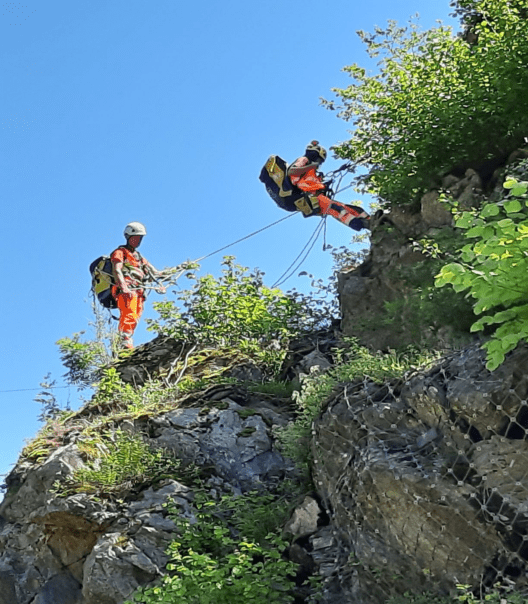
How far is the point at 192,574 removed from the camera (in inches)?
276

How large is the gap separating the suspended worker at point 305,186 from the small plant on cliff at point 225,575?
6561 mm

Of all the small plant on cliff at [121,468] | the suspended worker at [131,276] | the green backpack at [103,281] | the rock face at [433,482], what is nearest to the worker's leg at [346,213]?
the suspended worker at [131,276]

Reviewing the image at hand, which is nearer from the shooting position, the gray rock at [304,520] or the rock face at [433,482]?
the rock face at [433,482]

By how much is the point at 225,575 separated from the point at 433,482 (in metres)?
1.79

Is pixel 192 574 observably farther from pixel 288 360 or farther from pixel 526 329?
pixel 288 360

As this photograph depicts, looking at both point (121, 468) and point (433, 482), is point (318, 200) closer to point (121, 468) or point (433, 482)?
point (121, 468)

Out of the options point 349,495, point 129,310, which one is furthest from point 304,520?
point 129,310

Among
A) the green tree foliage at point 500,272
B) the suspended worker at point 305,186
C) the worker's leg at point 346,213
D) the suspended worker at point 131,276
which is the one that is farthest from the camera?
the suspended worker at point 131,276

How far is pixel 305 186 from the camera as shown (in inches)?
542

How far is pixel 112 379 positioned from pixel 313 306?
2600 millimetres

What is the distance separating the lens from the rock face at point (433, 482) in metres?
6.20

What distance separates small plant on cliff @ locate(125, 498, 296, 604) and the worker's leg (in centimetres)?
619

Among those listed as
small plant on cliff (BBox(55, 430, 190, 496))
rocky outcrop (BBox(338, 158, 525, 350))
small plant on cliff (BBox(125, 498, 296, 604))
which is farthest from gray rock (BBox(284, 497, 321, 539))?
rocky outcrop (BBox(338, 158, 525, 350))

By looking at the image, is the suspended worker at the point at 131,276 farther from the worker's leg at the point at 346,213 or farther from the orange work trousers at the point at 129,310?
the worker's leg at the point at 346,213
